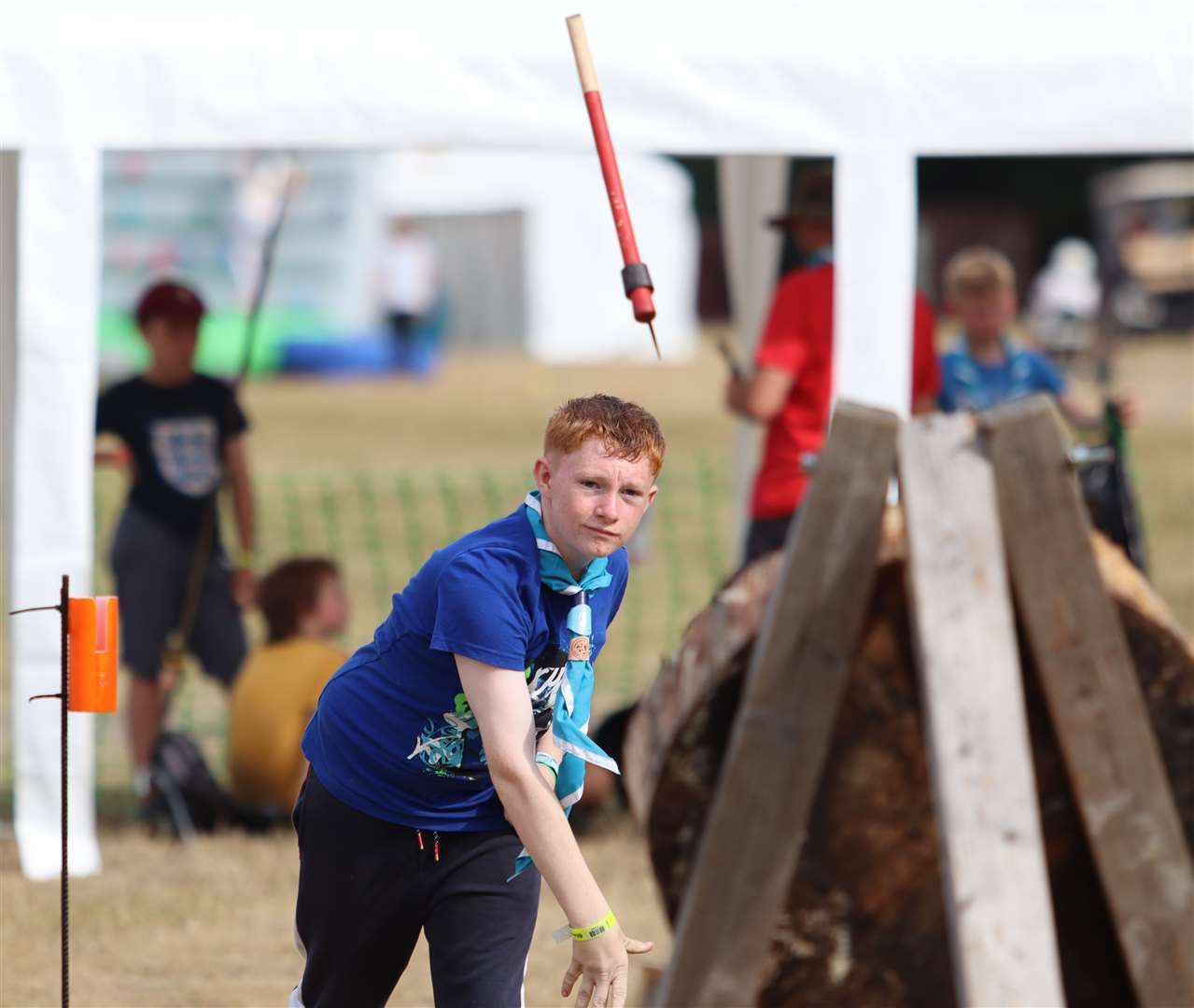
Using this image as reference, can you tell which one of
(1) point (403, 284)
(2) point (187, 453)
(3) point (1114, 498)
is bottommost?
(3) point (1114, 498)

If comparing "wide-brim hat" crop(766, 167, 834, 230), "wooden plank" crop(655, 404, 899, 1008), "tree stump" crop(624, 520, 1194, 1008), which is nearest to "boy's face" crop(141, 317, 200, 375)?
"wide-brim hat" crop(766, 167, 834, 230)

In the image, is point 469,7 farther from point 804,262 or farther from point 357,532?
point 357,532

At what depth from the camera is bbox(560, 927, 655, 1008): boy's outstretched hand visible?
2.36m

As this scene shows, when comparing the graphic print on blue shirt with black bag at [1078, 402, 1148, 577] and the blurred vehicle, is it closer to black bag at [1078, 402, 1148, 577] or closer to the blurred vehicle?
black bag at [1078, 402, 1148, 577]

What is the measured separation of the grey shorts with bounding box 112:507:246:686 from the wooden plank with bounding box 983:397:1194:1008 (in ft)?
10.7

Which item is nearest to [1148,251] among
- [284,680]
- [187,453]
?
[187,453]


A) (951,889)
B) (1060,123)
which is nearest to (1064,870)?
(951,889)

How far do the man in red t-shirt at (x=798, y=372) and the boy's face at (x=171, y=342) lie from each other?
1.64 meters

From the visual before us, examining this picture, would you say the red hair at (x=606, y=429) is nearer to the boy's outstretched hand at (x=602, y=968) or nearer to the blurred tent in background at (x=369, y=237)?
the boy's outstretched hand at (x=602, y=968)

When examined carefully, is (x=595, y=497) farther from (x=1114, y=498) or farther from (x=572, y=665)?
(x=1114, y=498)

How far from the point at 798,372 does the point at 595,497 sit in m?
2.80

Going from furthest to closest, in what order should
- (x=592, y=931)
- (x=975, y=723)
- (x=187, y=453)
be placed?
(x=187, y=453), (x=975, y=723), (x=592, y=931)

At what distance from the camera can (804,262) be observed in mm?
5539

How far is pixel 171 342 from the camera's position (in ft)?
18.5
